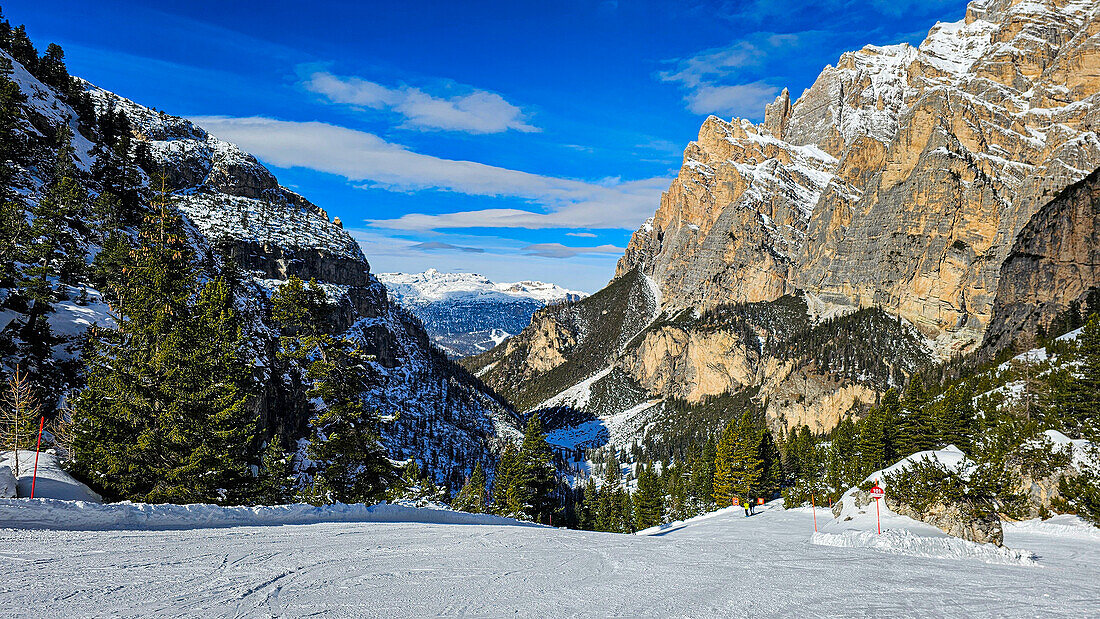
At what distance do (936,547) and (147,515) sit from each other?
1988cm

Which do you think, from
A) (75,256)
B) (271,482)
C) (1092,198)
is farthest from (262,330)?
(1092,198)

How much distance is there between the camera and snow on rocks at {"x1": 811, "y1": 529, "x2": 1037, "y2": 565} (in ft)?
47.2

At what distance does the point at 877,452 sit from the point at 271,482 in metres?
54.1

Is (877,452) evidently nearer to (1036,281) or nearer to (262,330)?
(262,330)

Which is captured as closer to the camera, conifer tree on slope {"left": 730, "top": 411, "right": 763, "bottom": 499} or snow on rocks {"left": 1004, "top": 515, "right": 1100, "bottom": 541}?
snow on rocks {"left": 1004, "top": 515, "right": 1100, "bottom": 541}

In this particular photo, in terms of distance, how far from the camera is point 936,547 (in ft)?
49.7

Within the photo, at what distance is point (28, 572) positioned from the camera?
24.5 ft

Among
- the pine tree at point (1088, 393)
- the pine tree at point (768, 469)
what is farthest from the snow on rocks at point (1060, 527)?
the pine tree at point (768, 469)

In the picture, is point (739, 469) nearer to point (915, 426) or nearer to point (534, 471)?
point (915, 426)

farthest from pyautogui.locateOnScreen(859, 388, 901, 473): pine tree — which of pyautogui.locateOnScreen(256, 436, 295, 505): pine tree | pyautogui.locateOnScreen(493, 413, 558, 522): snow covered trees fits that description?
pyautogui.locateOnScreen(256, 436, 295, 505): pine tree

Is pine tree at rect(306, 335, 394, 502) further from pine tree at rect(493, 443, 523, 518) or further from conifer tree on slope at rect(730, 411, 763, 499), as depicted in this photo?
conifer tree on slope at rect(730, 411, 763, 499)

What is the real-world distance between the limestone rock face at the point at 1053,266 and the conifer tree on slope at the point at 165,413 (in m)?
176

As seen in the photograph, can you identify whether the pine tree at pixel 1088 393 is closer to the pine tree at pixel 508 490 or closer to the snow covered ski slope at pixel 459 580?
the snow covered ski slope at pixel 459 580

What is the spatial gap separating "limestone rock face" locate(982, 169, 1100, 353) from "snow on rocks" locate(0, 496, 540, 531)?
176 meters
